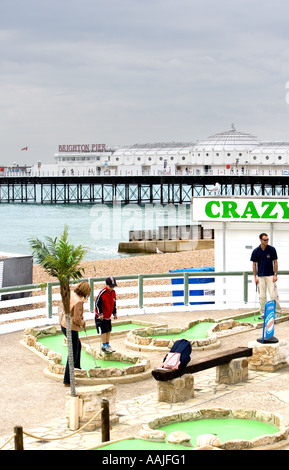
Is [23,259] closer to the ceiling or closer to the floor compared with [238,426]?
closer to the ceiling

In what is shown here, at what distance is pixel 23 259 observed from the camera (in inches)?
732

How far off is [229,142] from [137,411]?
466 ft

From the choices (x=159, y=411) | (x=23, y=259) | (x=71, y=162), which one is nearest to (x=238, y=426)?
(x=159, y=411)

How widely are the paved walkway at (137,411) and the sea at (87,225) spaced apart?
41384 mm

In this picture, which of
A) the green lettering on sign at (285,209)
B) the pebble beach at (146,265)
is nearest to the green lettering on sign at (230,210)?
the green lettering on sign at (285,209)

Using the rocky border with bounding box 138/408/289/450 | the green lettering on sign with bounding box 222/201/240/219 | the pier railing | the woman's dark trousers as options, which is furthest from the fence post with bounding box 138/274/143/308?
the rocky border with bounding box 138/408/289/450

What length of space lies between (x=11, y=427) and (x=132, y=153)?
14979 centimetres

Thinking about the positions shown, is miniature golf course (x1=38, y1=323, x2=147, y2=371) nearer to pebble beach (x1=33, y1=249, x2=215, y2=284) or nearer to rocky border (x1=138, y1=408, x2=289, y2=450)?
rocky border (x1=138, y1=408, x2=289, y2=450)

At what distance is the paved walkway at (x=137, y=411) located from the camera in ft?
24.7

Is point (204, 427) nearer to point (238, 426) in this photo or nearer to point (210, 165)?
point (238, 426)

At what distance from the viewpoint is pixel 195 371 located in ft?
30.8

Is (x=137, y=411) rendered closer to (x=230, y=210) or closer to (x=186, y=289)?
(x=186, y=289)

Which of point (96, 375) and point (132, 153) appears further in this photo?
point (132, 153)

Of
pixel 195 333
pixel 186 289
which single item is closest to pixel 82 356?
pixel 195 333
